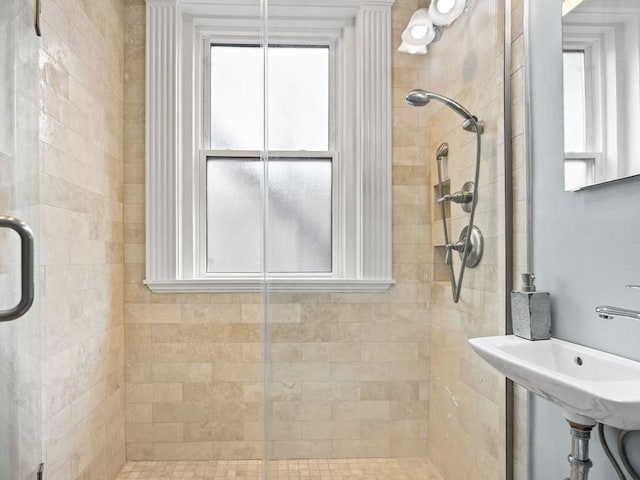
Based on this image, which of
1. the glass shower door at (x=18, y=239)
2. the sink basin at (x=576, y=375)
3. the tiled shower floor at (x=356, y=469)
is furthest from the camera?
the tiled shower floor at (x=356, y=469)

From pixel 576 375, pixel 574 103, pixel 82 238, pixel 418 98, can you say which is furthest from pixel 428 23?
pixel 82 238

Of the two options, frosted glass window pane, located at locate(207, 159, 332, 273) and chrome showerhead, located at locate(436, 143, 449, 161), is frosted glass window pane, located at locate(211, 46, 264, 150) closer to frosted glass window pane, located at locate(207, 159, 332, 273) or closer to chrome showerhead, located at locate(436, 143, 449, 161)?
frosted glass window pane, located at locate(207, 159, 332, 273)

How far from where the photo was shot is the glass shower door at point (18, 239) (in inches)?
47.2

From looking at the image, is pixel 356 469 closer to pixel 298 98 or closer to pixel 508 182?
pixel 508 182

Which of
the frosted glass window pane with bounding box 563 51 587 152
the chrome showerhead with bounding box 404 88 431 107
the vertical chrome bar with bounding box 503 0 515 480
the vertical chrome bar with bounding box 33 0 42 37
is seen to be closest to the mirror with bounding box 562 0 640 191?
the frosted glass window pane with bounding box 563 51 587 152

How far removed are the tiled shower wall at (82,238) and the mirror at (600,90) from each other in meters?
1.69

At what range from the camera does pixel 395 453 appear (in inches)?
60.4

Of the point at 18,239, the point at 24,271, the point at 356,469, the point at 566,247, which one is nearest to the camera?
the point at 24,271

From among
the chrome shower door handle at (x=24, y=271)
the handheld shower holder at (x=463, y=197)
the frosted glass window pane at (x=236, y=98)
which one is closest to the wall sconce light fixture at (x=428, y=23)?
the handheld shower holder at (x=463, y=197)

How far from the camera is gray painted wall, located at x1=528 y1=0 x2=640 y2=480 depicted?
112cm

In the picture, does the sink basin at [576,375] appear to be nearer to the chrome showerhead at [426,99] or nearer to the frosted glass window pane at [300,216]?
the frosted glass window pane at [300,216]

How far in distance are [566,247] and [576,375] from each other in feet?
1.27

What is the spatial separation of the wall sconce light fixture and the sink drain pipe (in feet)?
4.07

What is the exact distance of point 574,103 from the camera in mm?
1293
